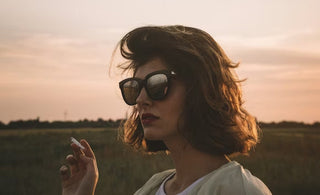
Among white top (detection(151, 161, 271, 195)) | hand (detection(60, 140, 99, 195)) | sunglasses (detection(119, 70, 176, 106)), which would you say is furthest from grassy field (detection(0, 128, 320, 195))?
white top (detection(151, 161, 271, 195))

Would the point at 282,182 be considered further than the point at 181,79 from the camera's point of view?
Yes

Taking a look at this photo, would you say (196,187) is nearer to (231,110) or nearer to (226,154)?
(226,154)

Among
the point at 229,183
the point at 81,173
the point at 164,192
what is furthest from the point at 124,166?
the point at 229,183

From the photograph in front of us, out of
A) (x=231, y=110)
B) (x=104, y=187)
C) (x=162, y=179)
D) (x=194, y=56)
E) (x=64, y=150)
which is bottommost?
(x=64, y=150)

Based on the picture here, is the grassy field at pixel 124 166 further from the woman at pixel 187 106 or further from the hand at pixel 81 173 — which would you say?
the woman at pixel 187 106

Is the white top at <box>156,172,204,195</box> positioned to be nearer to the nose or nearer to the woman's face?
the woman's face

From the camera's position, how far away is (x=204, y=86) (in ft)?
9.09

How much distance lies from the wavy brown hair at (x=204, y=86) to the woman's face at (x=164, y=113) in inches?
1.3

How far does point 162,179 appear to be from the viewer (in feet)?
10.0

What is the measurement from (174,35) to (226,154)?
68cm

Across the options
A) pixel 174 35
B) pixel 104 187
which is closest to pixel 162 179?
pixel 174 35

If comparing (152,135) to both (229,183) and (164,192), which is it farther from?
(229,183)

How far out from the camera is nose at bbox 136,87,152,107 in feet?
9.27

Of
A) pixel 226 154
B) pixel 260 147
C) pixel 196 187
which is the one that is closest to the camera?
pixel 196 187
